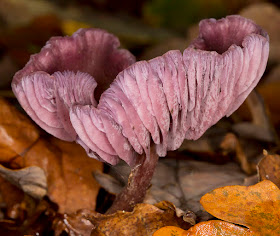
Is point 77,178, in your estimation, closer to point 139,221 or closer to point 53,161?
point 53,161

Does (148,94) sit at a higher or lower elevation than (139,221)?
higher

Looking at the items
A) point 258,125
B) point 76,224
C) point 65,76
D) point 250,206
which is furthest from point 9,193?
point 258,125

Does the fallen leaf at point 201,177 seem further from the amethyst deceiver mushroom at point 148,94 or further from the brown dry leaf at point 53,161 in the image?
the brown dry leaf at point 53,161

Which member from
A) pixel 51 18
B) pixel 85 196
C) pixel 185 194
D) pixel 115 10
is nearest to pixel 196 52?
pixel 185 194

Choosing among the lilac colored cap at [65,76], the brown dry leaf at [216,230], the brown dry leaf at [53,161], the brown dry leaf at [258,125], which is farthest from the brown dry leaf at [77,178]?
Result: the brown dry leaf at [258,125]

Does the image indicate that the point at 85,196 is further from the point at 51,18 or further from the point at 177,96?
the point at 51,18

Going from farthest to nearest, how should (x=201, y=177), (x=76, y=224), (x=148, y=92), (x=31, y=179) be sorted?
1. (x=201, y=177)
2. (x=31, y=179)
3. (x=76, y=224)
4. (x=148, y=92)

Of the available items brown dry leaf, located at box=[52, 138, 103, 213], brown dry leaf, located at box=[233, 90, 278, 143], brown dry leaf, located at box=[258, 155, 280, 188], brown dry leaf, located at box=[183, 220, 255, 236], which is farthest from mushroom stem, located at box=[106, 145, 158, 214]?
brown dry leaf, located at box=[233, 90, 278, 143]
